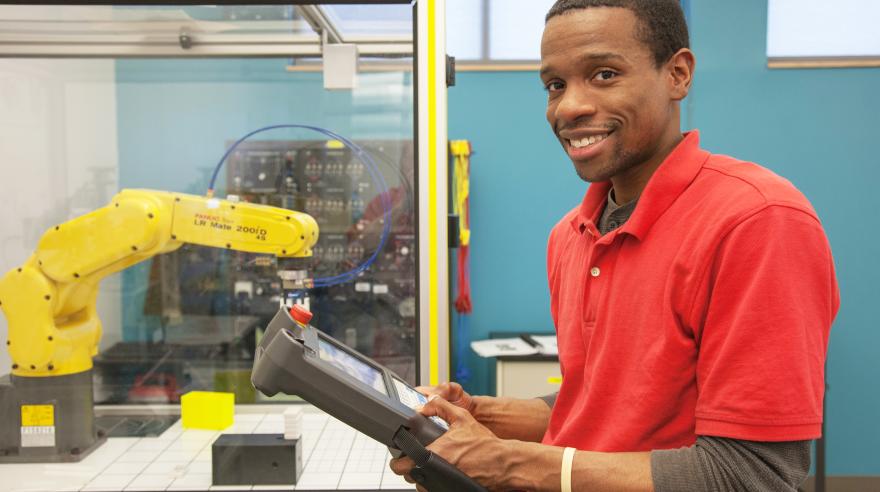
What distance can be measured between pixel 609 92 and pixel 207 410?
1622 millimetres

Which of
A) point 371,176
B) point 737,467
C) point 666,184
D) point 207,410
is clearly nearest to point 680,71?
point 666,184

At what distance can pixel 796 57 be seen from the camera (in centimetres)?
360

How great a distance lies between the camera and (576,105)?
991 millimetres

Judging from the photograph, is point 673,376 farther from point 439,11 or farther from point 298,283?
point 298,283

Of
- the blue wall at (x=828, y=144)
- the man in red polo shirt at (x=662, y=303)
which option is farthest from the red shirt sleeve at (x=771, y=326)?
the blue wall at (x=828, y=144)

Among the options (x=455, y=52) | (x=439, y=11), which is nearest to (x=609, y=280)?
(x=439, y=11)

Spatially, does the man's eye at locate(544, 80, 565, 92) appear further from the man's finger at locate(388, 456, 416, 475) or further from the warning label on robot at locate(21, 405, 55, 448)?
the warning label on robot at locate(21, 405, 55, 448)

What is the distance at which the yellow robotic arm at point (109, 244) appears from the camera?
1867mm

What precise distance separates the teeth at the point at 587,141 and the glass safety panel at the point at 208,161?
894 millimetres

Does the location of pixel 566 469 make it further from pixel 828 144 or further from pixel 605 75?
pixel 828 144

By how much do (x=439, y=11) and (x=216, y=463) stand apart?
1313 millimetres

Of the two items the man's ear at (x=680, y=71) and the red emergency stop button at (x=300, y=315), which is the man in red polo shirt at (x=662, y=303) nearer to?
the man's ear at (x=680, y=71)

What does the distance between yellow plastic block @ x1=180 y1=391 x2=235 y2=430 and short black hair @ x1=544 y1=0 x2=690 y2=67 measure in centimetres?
159

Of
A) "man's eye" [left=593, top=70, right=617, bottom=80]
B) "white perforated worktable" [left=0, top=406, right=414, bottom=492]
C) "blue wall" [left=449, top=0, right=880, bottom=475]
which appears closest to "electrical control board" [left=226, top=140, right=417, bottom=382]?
"white perforated worktable" [left=0, top=406, right=414, bottom=492]
